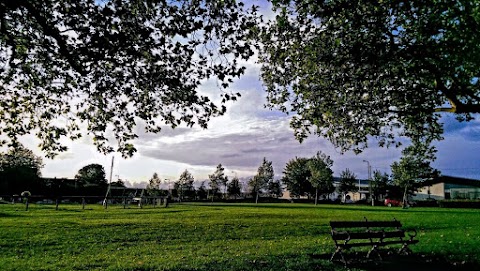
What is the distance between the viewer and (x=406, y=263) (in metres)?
11.1

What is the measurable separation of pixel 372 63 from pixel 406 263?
20.5 feet

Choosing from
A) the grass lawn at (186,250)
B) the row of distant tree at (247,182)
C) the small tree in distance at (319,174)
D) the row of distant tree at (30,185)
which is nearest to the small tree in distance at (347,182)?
the row of distant tree at (247,182)

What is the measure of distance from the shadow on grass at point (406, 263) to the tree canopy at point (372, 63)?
546 centimetres

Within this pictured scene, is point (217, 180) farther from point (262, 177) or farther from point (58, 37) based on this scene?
point (58, 37)

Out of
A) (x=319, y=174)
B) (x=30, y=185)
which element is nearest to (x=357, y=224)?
(x=319, y=174)

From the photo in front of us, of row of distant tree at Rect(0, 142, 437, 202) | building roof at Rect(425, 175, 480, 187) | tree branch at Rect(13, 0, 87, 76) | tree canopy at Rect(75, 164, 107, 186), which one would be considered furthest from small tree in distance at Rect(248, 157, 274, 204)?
tree branch at Rect(13, 0, 87, 76)

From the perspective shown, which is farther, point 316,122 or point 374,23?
point 316,122

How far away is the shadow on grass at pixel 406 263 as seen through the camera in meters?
10.4

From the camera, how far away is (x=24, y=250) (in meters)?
12.0

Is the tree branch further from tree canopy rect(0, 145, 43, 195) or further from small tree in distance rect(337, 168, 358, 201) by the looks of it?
small tree in distance rect(337, 168, 358, 201)

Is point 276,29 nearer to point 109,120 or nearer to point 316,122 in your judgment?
point 316,122

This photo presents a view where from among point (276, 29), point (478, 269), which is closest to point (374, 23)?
point (276, 29)

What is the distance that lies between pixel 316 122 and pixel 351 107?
1686 mm

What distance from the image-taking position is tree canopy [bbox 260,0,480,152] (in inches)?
437
